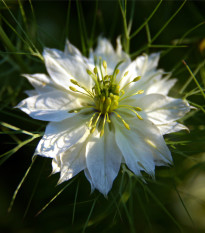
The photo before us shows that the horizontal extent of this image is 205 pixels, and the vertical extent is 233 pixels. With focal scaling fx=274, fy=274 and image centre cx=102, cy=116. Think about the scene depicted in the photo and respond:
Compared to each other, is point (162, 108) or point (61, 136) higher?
point (61, 136)

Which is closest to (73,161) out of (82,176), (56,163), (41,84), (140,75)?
(56,163)

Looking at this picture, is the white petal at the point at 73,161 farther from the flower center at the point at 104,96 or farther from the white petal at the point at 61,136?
the flower center at the point at 104,96

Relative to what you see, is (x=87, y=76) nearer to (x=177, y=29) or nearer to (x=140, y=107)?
(x=140, y=107)

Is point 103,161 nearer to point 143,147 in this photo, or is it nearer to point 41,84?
point 143,147

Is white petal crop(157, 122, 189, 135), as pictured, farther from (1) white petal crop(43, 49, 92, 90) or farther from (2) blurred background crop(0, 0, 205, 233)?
(1) white petal crop(43, 49, 92, 90)

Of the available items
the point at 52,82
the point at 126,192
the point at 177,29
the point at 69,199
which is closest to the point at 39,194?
the point at 69,199

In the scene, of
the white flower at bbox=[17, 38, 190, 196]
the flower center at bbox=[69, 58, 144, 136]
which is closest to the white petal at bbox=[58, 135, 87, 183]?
the white flower at bbox=[17, 38, 190, 196]

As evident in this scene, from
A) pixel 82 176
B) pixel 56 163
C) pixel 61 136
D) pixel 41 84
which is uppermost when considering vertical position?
pixel 41 84
